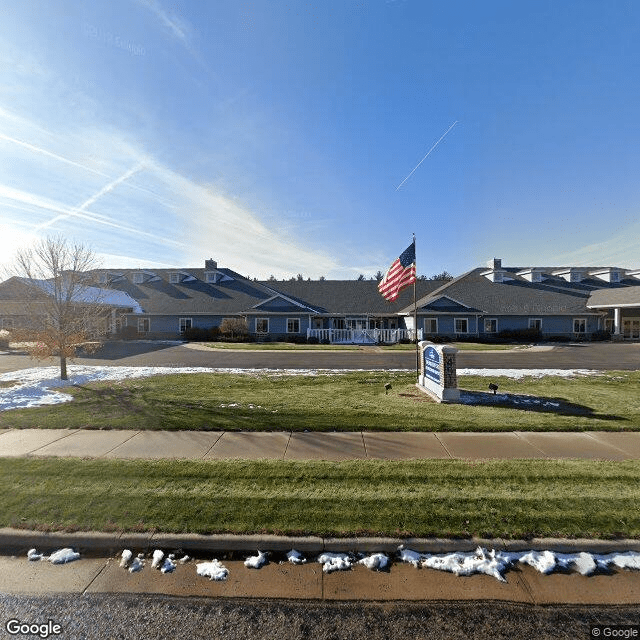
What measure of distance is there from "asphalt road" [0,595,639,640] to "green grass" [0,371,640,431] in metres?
4.21

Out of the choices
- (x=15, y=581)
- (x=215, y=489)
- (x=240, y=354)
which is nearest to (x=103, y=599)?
(x=15, y=581)

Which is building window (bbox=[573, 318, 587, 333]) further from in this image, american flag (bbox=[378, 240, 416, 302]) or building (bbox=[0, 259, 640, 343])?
american flag (bbox=[378, 240, 416, 302])

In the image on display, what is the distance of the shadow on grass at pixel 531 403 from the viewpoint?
8.30 metres

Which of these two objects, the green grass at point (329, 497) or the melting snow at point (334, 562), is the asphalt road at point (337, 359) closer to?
the green grass at point (329, 497)

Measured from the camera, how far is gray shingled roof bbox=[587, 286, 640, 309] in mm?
31359

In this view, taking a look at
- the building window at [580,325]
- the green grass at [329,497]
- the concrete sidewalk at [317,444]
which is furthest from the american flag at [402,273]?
the building window at [580,325]

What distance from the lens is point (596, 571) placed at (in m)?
3.19

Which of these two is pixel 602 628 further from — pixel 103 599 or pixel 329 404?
pixel 329 404

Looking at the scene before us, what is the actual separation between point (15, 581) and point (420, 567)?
3676 millimetres

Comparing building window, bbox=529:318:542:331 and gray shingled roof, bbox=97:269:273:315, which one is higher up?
gray shingled roof, bbox=97:269:273:315

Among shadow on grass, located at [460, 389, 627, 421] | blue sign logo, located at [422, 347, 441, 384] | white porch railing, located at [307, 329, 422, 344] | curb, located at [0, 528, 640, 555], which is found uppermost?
white porch railing, located at [307, 329, 422, 344]

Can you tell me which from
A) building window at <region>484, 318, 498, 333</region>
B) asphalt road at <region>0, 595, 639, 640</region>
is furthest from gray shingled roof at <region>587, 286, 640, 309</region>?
asphalt road at <region>0, 595, 639, 640</region>

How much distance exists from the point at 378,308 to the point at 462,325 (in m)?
7.97

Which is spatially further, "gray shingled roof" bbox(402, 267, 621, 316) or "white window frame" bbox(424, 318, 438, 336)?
"gray shingled roof" bbox(402, 267, 621, 316)
